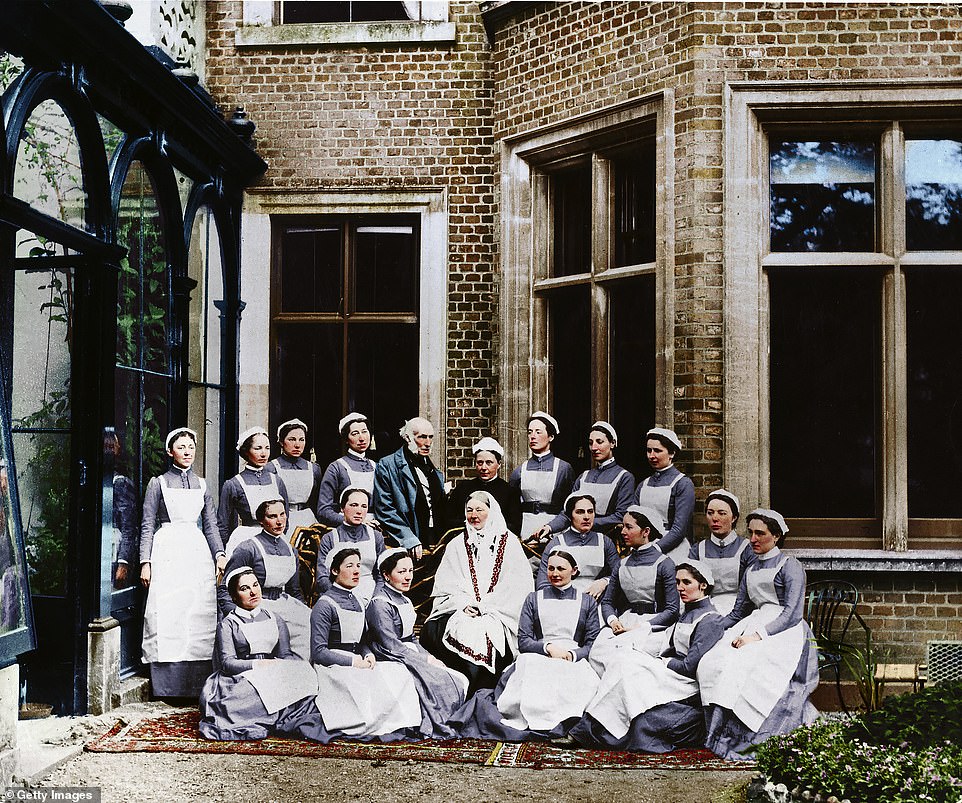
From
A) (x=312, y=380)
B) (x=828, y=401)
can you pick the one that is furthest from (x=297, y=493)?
(x=828, y=401)

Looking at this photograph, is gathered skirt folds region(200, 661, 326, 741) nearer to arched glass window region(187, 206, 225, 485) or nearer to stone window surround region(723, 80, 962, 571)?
arched glass window region(187, 206, 225, 485)

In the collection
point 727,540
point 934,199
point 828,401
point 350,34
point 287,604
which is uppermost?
point 350,34

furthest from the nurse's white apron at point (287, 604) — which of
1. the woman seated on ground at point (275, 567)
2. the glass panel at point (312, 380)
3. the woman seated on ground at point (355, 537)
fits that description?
the glass panel at point (312, 380)

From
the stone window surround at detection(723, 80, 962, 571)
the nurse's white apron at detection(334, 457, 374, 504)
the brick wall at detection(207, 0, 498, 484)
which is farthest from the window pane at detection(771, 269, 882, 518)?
the nurse's white apron at detection(334, 457, 374, 504)

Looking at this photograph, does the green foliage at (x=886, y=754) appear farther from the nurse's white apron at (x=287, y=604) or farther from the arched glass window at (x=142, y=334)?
the arched glass window at (x=142, y=334)

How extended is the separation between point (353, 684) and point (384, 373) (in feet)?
10.5

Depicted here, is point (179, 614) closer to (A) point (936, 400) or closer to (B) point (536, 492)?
(B) point (536, 492)

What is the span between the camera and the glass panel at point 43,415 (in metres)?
6.77

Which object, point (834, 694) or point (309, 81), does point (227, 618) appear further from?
point (309, 81)

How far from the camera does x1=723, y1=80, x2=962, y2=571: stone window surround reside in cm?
718

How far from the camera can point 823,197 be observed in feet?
24.2

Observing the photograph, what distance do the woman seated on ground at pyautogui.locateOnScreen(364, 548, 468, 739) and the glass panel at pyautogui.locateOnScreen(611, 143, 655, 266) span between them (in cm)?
214

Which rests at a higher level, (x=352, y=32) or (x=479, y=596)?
(x=352, y=32)

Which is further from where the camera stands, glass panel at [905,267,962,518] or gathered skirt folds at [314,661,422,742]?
glass panel at [905,267,962,518]
